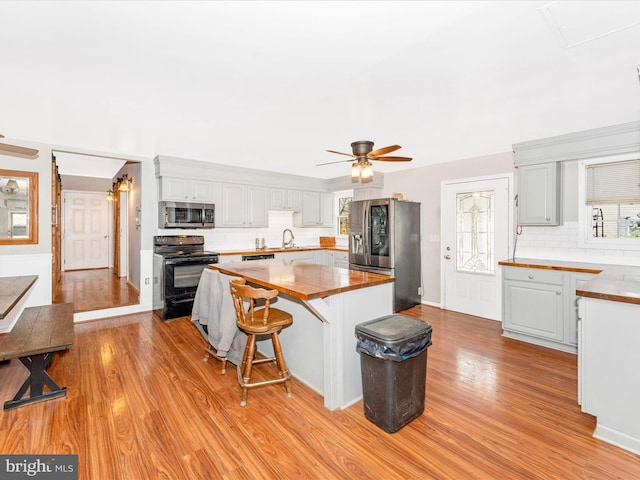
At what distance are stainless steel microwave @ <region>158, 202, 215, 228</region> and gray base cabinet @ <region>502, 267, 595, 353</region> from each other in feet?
14.3

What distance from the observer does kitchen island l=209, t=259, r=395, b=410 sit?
2.21 m

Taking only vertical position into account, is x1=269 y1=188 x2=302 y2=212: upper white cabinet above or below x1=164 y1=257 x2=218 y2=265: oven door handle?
above

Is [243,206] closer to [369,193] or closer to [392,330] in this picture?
[369,193]

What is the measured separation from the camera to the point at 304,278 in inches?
99.3

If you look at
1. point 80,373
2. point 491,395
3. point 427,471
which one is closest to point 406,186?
point 491,395

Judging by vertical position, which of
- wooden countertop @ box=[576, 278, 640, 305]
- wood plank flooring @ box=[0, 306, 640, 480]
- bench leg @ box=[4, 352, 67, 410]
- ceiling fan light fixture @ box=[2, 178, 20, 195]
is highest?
ceiling fan light fixture @ box=[2, 178, 20, 195]

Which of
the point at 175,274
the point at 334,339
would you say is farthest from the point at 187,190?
the point at 334,339

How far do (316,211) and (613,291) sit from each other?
5.32 meters

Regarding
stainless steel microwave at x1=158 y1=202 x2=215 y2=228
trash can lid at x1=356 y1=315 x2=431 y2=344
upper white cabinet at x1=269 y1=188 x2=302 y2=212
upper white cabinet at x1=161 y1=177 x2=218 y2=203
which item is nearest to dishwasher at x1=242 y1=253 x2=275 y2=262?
stainless steel microwave at x1=158 y1=202 x2=215 y2=228

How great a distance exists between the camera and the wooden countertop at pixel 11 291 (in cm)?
209

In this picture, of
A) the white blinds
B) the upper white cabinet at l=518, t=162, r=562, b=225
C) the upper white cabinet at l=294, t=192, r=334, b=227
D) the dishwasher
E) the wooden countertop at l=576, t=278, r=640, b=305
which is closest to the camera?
the wooden countertop at l=576, t=278, r=640, b=305

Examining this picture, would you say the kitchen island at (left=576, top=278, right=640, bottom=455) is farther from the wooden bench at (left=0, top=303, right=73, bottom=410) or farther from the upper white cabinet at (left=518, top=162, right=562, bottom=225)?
the wooden bench at (left=0, top=303, right=73, bottom=410)

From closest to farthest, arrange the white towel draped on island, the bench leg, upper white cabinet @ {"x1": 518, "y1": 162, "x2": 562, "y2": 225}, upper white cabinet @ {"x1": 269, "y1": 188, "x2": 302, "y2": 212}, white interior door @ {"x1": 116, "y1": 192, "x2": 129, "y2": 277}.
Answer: the bench leg → the white towel draped on island → upper white cabinet @ {"x1": 518, "y1": 162, "x2": 562, "y2": 225} → upper white cabinet @ {"x1": 269, "y1": 188, "x2": 302, "y2": 212} → white interior door @ {"x1": 116, "y1": 192, "x2": 129, "y2": 277}

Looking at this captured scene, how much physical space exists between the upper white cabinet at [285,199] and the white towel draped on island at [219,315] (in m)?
3.14
